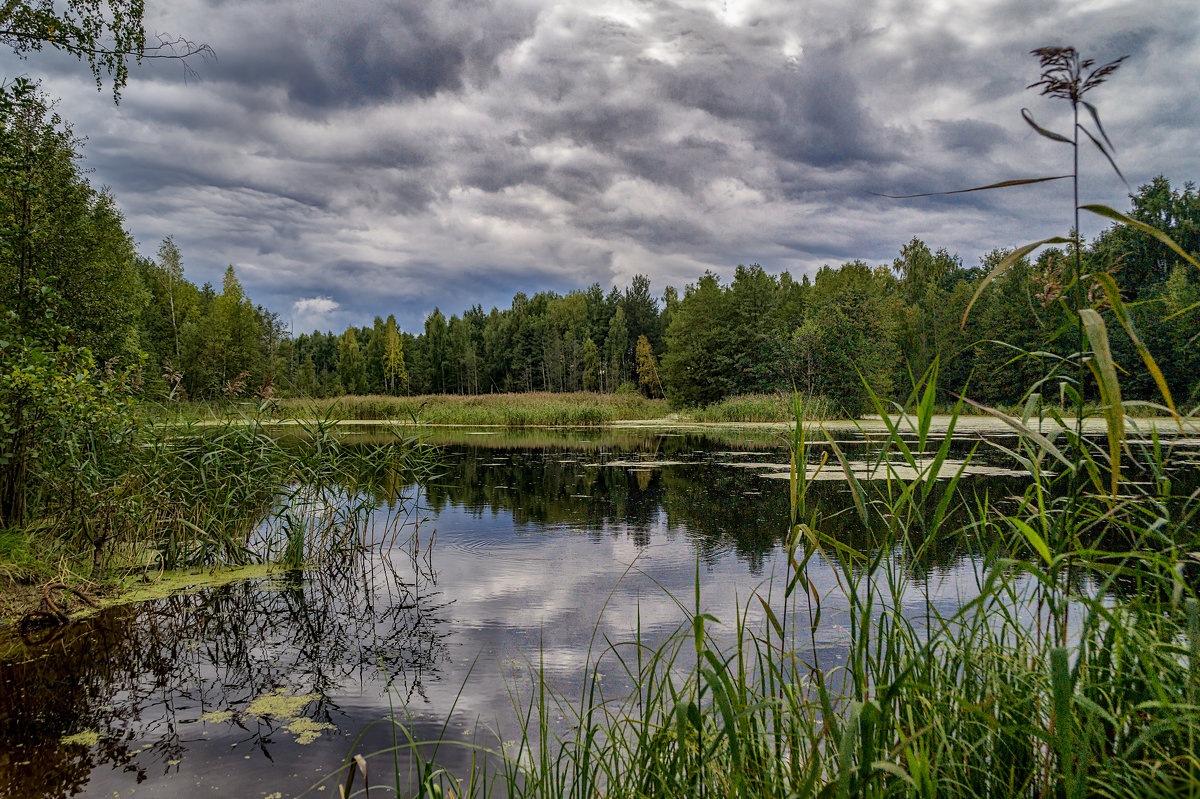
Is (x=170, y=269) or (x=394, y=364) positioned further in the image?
(x=394, y=364)

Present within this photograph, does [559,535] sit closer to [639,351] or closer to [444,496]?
[444,496]

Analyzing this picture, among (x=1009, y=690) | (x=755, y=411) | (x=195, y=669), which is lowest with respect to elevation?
(x=195, y=669)

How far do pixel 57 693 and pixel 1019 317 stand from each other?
3338 centimetres

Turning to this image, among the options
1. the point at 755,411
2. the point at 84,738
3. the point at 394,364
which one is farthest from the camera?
the point at 394,364

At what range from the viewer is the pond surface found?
9.08 feet

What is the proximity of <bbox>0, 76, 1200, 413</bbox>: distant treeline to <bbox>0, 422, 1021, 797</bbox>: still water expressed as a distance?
6.48 feet

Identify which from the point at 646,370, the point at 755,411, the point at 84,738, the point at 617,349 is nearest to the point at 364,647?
the point at 84,738

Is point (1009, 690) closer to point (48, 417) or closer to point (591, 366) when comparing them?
point (48, 417)

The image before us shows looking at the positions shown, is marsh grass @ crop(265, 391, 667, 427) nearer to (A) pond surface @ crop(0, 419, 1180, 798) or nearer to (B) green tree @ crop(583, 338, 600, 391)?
(B) green tree @ crop(583, 338, 600, 391)

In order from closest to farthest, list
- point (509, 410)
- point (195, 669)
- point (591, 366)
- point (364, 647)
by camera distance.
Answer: point (195, 669)
point (364, 647)
point (509, 410)
point (591, 366)

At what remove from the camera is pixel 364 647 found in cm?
403

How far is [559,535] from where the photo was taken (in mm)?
7051

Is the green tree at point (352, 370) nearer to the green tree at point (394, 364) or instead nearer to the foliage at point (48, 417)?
the green tree at point (394, 364)

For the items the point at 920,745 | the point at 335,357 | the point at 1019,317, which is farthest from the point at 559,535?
the point at 335,357
